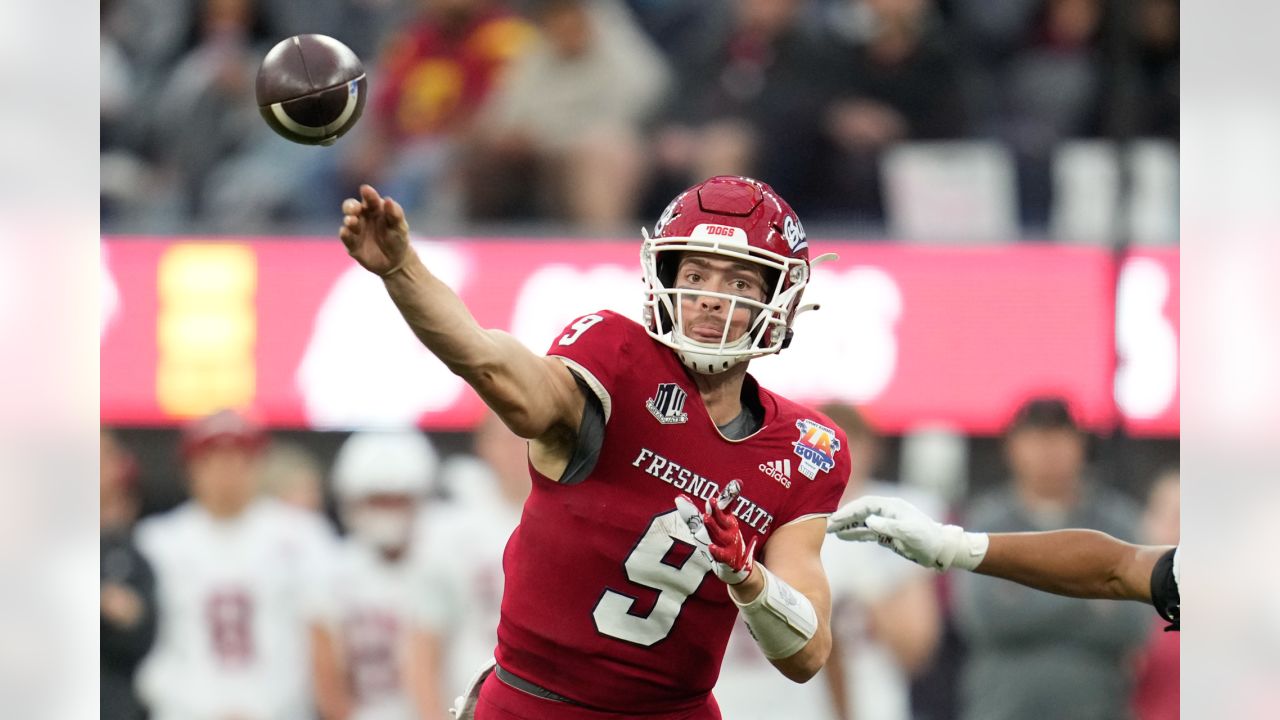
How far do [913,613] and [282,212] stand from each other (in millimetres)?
3822

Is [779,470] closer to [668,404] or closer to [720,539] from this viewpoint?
[668,404]

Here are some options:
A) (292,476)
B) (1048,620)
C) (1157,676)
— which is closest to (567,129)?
(292,476)

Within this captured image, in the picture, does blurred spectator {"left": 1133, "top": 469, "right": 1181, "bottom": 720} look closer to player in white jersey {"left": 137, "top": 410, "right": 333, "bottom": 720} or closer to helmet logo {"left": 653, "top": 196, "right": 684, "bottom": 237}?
player in white jersey {"left": 137, "top": 410, "right": 333, "bottom": 720}

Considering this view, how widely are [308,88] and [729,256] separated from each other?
2.99 ft

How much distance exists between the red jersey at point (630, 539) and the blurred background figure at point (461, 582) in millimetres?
3294

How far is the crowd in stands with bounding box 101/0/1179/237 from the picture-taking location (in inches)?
339

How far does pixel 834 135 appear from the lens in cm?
864

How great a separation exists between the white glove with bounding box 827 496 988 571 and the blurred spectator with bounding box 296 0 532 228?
201 inches

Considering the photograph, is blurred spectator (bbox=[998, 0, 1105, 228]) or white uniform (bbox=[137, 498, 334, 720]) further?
blurred spectator (bbox=[998, 0, 1105, 228])

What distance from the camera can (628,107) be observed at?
8727mm

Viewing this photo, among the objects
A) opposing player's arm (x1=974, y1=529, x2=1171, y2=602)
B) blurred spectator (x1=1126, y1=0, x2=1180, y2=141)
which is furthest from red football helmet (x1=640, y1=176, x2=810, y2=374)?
blurred spectator (x1=1126, y1=0, x2=1180, y2=141)

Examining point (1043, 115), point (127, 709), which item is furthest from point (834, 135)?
point (127, 709)

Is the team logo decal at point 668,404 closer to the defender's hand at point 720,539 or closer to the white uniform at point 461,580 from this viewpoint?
the defender's hand at point 720,539

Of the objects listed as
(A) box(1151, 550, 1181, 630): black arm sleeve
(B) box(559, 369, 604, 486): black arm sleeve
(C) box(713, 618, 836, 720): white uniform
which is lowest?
(C) box(713, 618, 836, 720): white uniform
